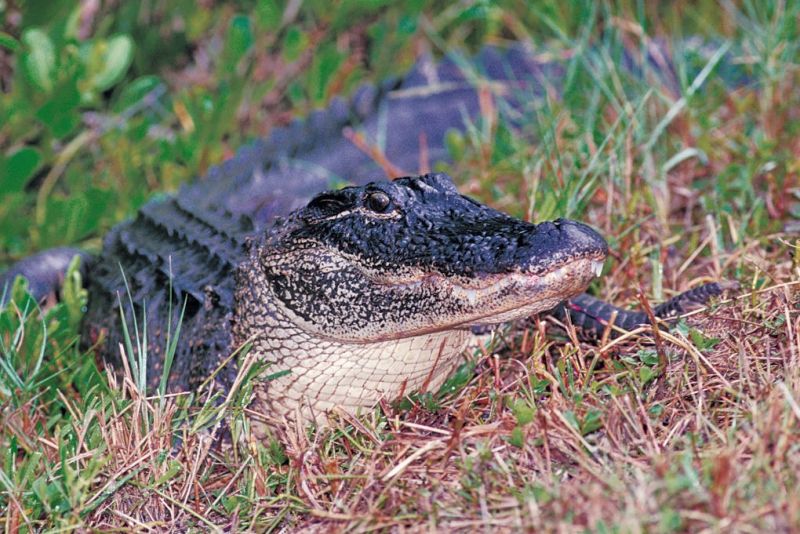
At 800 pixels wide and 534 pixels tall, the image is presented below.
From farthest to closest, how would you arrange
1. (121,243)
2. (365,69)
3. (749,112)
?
(365,69), (749,112), (121,243)

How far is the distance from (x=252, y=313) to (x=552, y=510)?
142cm

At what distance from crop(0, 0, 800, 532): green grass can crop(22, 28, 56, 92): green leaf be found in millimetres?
16

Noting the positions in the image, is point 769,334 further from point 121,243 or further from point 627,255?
point 121,243

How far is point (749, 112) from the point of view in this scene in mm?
4727

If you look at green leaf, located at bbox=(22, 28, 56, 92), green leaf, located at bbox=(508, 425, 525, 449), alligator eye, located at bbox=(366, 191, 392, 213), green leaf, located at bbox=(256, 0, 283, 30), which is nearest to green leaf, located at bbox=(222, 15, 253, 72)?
green leaf, located at bbox=(256, 0, 283, 30)

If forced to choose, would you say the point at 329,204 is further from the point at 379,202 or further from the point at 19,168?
the point at 19,168

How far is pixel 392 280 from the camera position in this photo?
9.20 feet

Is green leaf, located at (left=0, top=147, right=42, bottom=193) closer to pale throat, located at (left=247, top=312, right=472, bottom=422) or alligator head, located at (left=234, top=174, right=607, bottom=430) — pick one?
alligator head, located at (left=234, top=174, right=607, bottom=430)

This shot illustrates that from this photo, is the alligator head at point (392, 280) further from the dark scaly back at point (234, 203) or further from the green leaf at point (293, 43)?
the green leaf at point (293, 43)

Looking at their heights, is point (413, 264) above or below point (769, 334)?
above

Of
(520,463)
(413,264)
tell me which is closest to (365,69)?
(413,264)

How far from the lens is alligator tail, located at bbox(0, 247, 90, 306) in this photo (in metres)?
4.32

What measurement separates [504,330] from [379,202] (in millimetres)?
745

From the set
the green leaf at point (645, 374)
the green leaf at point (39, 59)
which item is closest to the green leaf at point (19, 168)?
the green leaf at point (39, 59)
